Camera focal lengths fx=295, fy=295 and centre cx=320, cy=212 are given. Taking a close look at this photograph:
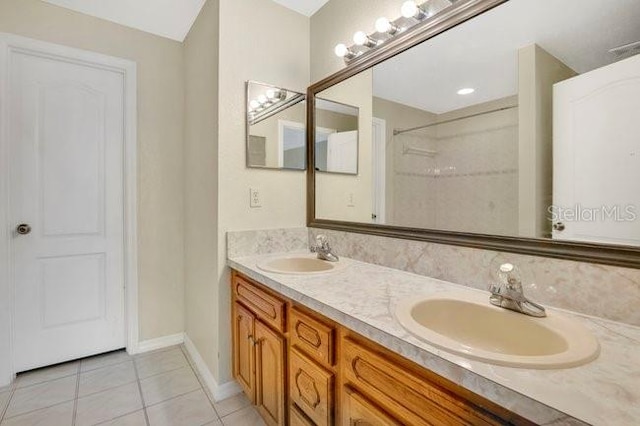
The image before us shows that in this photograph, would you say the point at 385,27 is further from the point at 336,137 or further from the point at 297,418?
the point at 297,418

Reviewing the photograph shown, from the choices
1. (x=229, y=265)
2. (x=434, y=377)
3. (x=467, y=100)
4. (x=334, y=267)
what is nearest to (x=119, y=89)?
(x=229, y=265)

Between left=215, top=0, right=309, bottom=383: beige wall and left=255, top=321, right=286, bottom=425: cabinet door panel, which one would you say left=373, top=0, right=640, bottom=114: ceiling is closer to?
left=215, top=0, right=309, bottom=383: beige wall

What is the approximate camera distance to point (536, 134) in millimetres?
988

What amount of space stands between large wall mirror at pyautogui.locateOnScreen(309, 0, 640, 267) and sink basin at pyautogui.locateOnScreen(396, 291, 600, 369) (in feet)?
0.78

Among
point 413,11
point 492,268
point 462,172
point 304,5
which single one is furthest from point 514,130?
point 304,5

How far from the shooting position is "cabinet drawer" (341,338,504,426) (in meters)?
0.62

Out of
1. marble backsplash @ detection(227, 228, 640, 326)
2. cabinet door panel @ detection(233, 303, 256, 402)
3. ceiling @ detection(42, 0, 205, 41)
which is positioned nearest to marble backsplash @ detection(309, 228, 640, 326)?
marble backsplash @ detection(227, 228, 640, 326)

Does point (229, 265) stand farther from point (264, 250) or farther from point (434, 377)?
point (434, 377)

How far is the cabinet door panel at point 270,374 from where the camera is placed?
1.25 m

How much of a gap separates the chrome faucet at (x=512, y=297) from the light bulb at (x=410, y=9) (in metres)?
1.12

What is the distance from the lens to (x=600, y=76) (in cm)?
86

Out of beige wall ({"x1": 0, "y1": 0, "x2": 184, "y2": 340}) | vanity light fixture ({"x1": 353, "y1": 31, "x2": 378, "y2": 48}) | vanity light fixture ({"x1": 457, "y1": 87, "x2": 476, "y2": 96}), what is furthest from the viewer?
beige wall ({"x1": 0, "y1": 0, "x2": 184, "y2": 340})

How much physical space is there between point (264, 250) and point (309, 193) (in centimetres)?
49

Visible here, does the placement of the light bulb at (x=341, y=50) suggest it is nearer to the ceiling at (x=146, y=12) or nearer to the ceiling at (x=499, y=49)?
the ceiling at (x=499, y=49)
